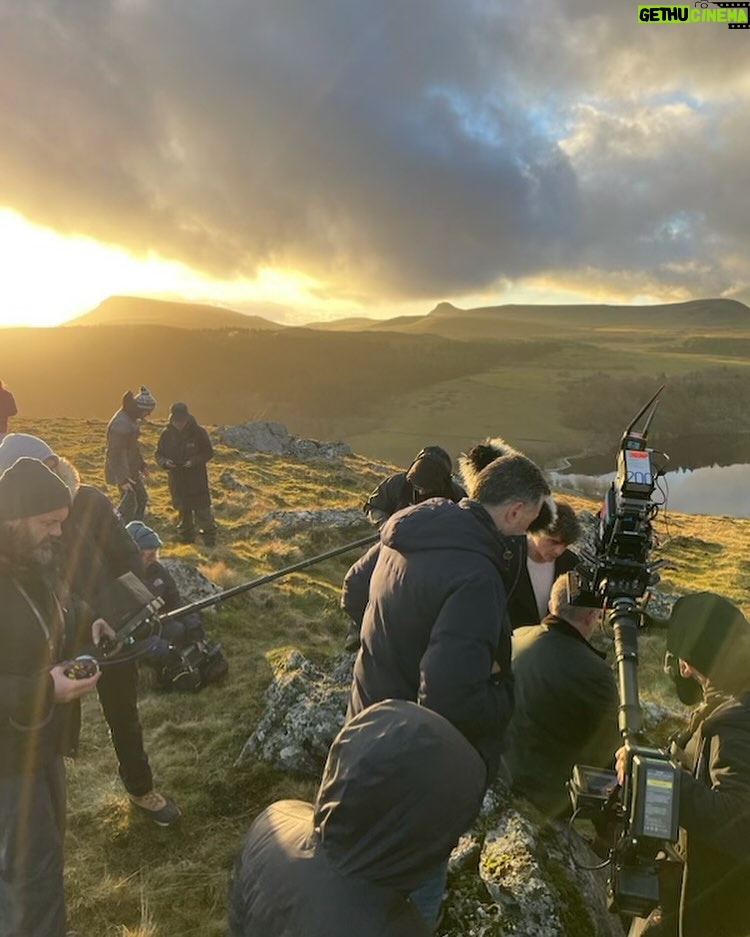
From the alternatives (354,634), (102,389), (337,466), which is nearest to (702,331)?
(102,389)

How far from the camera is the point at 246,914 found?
183 cm

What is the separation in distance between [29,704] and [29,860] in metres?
0.85

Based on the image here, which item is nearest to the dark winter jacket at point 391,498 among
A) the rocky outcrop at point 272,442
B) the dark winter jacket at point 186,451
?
the dark winter jacket at point 186,451

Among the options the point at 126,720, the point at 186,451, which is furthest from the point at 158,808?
the point at 186,451

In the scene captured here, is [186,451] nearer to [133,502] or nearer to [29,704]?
[133,502]

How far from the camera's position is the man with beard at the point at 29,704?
9.70 ft

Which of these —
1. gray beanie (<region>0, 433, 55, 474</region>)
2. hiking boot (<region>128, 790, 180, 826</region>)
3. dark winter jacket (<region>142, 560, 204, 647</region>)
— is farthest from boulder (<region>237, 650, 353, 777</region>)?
gray beanie (<region>0, 433, 55, 474</region>)

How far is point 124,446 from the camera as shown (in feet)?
36.7

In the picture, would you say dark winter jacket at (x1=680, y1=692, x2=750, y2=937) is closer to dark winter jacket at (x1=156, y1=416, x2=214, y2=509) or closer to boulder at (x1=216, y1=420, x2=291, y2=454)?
dark winter jacket at (x1=156, y1=416, x2=214, y2=509)

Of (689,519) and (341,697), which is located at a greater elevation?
(341,697)

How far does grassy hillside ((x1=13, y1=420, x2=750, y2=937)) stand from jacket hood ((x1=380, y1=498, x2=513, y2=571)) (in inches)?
119

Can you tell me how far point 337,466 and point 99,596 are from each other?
24.9 metres

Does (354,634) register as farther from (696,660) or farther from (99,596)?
(696,660)

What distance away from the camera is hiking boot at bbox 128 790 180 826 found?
178 inches
